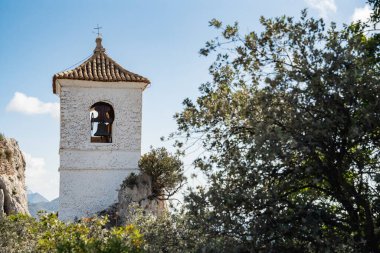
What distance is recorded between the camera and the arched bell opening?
19.0 meters

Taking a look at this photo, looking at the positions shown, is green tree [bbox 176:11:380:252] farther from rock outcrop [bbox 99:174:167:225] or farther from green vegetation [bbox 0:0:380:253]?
rock outcrop [bbox 99:174:167:225]

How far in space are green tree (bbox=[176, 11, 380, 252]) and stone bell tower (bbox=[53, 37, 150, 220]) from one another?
12.0m

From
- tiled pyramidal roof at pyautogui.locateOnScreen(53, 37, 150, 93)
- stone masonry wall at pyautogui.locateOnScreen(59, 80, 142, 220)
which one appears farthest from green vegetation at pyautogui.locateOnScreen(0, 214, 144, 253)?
tiled pyramidal roof at pyautogui.locateOnScreen(53, 37, 150, 93)

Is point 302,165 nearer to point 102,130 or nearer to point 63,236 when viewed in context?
point 63,236

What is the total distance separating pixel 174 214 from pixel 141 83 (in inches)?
470

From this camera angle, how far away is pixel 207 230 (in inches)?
256

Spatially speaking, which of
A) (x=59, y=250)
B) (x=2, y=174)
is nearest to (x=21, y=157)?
(x=2, y=174)

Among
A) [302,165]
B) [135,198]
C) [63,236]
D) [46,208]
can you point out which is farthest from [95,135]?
[46,208]

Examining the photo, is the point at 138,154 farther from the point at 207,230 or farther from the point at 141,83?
the point at 207,230

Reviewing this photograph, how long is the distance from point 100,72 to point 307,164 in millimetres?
13913

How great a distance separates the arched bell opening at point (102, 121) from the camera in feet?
62.2

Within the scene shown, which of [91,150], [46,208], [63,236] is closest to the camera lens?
[63,236]

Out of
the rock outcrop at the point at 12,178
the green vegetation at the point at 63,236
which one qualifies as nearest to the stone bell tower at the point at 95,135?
the rock outcrop at the point at 12,178

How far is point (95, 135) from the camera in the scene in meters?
19.0
